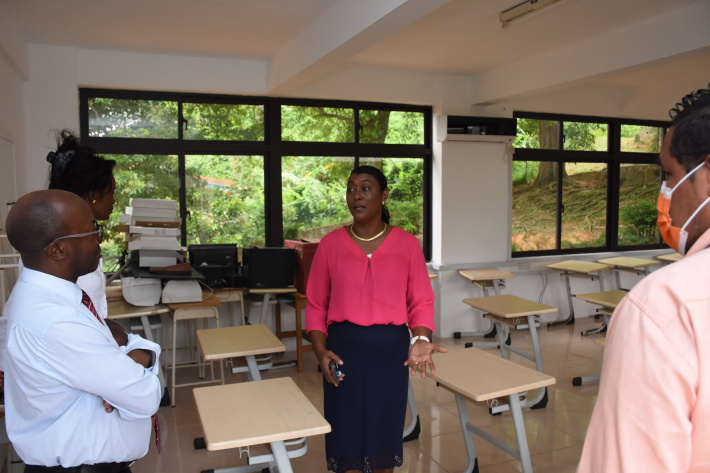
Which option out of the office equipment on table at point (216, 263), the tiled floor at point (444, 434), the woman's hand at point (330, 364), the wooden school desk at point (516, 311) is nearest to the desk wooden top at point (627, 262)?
the tiled floor at point (444, 434)

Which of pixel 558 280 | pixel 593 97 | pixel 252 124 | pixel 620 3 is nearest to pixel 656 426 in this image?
pixel 620 3

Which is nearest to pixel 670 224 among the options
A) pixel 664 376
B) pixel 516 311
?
pixel 664 376

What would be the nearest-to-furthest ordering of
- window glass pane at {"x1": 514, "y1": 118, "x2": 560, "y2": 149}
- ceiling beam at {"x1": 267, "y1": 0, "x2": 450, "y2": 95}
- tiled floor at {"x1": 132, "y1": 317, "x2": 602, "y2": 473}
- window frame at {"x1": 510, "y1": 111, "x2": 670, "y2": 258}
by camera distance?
ceiling beam at {"x1": 267, "y1": 0, "x2": 450, "y2": 95}
tiled floor at {"x1": 132, "y1": 317, "x2": 602, "y2": 473}
window glass pane at {"x1": 514, "y1": 118, "x2": 560, "y2": 149}
window frame at {"x1": 510, "y1": 111, "x2": 670, "y2": 258}

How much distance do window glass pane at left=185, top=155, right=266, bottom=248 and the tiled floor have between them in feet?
4.51

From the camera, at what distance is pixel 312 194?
5723 mm

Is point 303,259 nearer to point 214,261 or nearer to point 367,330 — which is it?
point 214,261

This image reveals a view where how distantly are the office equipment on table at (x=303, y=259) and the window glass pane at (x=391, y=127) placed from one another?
1.52 metres

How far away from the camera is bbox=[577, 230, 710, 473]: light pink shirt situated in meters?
0.78

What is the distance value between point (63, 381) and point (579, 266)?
599cm

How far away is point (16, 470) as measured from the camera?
8.71 ft

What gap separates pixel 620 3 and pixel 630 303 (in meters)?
3.67

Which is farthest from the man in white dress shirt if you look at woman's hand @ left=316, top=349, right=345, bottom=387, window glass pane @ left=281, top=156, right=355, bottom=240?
window glass pane @ left=281, top=156, right=355, bottom=240

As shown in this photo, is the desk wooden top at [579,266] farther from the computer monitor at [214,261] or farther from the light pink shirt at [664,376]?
the light pink shirt at [664,376]

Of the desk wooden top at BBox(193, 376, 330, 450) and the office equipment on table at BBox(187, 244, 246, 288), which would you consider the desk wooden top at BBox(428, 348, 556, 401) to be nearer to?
the desk wooden top at BBox(193, 376, 330, 450)
